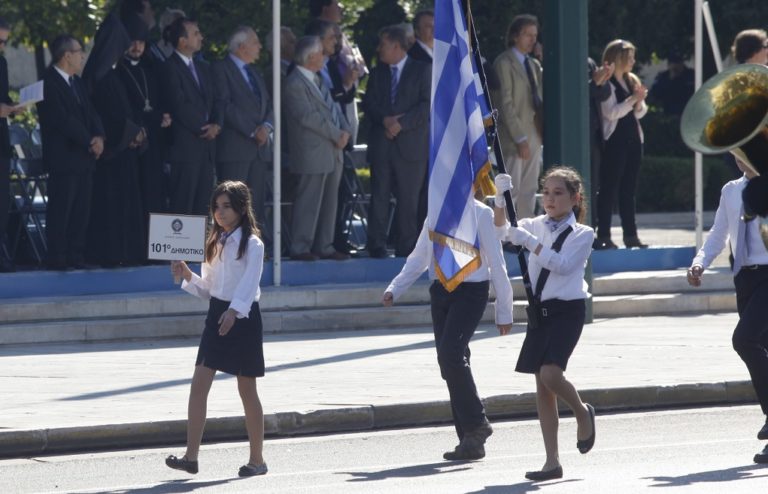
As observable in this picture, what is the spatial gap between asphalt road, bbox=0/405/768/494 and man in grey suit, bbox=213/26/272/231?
548 centimetres

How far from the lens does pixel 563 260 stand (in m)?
9.16

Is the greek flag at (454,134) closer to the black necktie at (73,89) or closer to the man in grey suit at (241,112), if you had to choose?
the black necktie at (73,89)

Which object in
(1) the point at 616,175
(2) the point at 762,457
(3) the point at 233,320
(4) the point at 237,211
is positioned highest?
(4) the point at 237,211

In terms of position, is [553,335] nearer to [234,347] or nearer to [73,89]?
[234,347]

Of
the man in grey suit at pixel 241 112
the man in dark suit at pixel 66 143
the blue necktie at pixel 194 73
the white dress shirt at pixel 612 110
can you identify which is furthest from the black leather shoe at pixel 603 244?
the man in dark suit at pixel 66 143

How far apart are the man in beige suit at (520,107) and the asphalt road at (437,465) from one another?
6.05 metres

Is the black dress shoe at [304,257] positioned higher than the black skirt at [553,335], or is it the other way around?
the black skirt at [553,335]

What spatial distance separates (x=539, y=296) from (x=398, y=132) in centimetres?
743

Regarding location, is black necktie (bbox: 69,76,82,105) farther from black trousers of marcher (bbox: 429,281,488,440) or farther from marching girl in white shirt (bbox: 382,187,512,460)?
black trousers of marcher (bbox: 429,281,488,440)

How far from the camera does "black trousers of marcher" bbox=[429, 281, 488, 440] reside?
9773mm

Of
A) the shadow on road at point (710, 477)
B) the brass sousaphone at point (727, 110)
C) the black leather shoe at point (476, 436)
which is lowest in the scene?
the shadow on road at point (710, 477)

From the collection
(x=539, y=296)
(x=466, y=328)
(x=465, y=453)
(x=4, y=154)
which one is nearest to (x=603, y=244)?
(x=4, y=154)

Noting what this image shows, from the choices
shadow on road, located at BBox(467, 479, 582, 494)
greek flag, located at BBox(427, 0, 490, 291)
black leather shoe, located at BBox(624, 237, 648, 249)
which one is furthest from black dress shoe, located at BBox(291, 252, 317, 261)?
shadow on road, located at BBox(467, 479, 582, 494)

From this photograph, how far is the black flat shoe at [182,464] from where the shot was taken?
918cm
